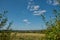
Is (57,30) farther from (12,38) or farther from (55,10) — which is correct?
(12,38)

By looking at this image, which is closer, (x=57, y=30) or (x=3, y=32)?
(x=57, y=30)

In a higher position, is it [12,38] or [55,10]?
[55,10]

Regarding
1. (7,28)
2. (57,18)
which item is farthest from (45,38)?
(7,28)

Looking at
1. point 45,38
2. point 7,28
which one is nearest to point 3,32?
point 7,28

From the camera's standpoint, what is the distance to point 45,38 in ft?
34.6

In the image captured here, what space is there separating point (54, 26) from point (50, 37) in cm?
44

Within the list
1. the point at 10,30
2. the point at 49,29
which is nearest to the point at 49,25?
the point at 49,29

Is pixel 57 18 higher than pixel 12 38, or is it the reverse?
pixel 57 18

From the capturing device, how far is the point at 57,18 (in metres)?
10.4

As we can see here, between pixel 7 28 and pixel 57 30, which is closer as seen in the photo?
pixel 57 30

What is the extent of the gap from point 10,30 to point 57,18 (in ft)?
6.22

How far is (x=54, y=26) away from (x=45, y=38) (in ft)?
1.99

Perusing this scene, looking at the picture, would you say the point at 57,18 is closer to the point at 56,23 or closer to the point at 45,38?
the point at 56,23

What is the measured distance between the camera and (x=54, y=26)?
10305 millimetres
